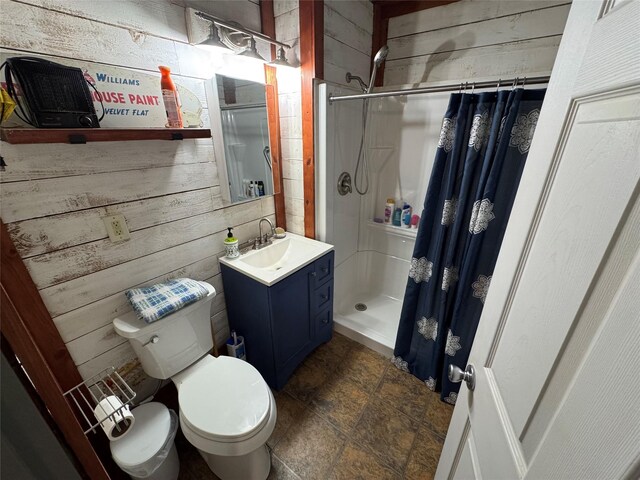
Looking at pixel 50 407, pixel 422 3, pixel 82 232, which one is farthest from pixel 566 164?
pixel 422 3

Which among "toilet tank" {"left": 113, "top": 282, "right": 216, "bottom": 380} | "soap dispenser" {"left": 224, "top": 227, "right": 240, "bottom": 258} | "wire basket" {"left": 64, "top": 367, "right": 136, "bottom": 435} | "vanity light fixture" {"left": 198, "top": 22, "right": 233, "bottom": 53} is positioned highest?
"vanity light fixture" {"left": 198, "top": 22, "right": 233, "bottom": 53}

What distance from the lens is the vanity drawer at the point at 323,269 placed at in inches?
66.3

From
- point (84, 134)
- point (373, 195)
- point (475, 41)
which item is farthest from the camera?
point (373, 195)

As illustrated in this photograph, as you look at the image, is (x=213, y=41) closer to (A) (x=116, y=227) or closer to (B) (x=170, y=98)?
(B) (x=170, y=98)

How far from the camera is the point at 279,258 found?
1.83 m

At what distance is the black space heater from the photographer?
0.81 metres

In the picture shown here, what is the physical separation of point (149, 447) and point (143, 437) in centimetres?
7

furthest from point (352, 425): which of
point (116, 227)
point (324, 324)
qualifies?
point (116, 227)

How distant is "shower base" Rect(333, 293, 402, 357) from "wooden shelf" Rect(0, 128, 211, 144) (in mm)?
1676

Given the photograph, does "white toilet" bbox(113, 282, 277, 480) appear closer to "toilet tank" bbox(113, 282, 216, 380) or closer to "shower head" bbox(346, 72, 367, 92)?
"toilet tank" bbox(113, 282, 216, 380)

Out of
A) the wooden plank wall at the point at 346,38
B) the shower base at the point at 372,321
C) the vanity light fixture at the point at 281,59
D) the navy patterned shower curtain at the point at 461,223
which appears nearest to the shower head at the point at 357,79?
the wooden plank wall at the point at 346,38

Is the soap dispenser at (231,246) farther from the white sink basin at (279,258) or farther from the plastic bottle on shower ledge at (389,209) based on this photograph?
the plastic bottle on shower ledge at (389,209)

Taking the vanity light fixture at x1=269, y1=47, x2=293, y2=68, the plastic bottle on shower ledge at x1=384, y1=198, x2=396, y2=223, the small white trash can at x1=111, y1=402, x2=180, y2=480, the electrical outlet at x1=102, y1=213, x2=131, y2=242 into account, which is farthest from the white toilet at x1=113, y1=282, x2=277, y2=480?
the plastic bottle on shower ledge at x1=384, y1=198, x2=396, y2=223

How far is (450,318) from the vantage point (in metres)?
1.57
